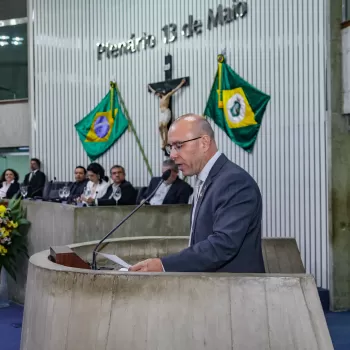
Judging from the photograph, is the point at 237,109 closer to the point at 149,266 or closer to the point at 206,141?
the point at 206,141

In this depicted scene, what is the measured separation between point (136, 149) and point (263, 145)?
2.79 meters

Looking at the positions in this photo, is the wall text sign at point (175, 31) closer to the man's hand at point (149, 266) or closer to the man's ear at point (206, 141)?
the man's ear at point (206, 141)

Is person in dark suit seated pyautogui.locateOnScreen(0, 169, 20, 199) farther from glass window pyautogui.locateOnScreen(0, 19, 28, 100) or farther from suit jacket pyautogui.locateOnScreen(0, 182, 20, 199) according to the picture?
glass window pyautogui.locateOnScreen(0, 19, 28, 100)

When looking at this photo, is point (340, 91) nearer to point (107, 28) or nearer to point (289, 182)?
point (289, 182)

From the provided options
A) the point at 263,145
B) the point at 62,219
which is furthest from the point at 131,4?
the point at 62,219

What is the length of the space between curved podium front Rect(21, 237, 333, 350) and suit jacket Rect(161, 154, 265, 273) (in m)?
0.26

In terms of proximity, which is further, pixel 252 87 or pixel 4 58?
pixel 4 58

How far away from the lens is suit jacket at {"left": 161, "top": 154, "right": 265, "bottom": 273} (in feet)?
6.72

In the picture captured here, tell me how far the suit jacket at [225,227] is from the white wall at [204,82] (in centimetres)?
395

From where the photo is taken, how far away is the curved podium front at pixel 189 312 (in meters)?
1.72

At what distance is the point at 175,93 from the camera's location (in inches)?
336

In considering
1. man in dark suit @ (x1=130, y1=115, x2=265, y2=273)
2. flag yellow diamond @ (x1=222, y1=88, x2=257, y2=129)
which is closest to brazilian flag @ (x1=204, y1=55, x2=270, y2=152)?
flag yellow diamond @ (x1=222, y1=88, x2=257, y2=129)

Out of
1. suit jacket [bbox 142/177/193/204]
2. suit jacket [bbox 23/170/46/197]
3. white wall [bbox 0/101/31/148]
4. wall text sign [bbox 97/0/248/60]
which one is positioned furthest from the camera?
white wall [bbox 0/101/31/148]

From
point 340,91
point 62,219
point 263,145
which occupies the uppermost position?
point 340,91
